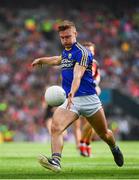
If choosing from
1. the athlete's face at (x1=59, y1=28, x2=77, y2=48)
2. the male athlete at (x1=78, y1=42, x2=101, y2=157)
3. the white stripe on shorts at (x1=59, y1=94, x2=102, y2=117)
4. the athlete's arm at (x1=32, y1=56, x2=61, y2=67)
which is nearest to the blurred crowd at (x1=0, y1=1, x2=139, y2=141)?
the male athlete at (x1=78, y1=42, x2=101, y2=157)

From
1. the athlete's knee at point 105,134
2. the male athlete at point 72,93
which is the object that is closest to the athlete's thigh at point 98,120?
the male athlete at point 72,93

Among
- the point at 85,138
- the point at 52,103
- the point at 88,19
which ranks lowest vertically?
the point at 88,19

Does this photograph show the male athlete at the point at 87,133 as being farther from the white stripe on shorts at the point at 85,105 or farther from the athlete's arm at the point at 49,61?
the white stripe on shorts at the point at 85,105

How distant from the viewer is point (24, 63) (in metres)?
31.9

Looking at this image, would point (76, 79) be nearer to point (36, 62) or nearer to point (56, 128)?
point (56, 128)

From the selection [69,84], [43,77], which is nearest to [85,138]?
[69,84]

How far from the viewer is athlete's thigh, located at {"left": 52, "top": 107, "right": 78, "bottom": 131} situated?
413 inches

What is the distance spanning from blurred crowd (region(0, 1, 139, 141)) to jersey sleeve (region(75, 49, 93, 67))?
17.8 m

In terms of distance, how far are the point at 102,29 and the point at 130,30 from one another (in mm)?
1312

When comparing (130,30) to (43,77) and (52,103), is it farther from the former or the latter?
(52,103)

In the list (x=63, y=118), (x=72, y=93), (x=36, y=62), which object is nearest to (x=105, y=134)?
(x=63, y=118)

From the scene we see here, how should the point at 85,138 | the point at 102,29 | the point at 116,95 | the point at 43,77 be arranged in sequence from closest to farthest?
the point at 85,138
the point at 116,95
the point at 43,77
the point at 102,29

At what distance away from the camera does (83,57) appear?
34.9ft

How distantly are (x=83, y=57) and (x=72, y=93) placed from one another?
62cm
